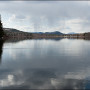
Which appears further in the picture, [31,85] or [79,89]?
[31,85]

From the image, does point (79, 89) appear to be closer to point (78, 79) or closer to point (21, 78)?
point (78, 79)

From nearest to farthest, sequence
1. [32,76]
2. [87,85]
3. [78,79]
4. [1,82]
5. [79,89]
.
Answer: [79,89]
[87,85]
[1,82]
[78,79]
[32,76]

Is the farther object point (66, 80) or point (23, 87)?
point (66, 80)

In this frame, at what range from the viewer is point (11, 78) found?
59.1ft

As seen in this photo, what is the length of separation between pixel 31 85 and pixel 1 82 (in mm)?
3067

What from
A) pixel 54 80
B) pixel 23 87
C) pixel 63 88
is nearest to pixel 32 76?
pixel 54 80

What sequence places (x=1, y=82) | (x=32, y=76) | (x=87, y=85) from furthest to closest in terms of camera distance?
(x=32, y=76)
(x=1, y=82)
(x=87, y=85)

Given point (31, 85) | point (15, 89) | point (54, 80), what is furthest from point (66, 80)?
point (15, 89)

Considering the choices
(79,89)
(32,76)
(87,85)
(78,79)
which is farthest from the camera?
(32,76)

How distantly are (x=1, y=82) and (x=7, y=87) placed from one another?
1.65 metres

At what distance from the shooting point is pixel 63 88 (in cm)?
1449

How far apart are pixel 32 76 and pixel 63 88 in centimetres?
533

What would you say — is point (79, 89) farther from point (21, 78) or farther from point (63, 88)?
point (21, 78)

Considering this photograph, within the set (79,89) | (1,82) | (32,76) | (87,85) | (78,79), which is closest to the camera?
(79,89)
